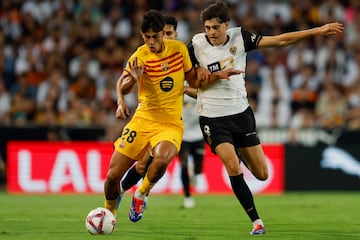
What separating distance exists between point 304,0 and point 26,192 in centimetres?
926

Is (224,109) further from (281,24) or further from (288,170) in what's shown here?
(281,24)

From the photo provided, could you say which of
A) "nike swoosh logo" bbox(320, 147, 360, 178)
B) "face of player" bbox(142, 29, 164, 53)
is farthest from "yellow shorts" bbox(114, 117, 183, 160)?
"nike swoosh logo" bbox(320, 147, 360, 178)

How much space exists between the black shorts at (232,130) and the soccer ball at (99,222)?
1.54m

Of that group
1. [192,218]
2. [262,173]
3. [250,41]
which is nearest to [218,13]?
[250,41]

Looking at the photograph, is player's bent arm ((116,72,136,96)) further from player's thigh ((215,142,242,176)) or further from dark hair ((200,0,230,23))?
player's thigh ((215,142,242,176))

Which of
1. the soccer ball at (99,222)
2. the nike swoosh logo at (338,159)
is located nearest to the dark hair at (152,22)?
the soccer ball at (99,222)

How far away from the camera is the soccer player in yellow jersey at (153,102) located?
10430 mm

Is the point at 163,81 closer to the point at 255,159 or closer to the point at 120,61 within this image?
the point at 255,159

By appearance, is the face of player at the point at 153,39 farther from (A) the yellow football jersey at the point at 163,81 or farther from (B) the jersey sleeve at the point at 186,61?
(B) the jersey sleeve at the point at 186,61

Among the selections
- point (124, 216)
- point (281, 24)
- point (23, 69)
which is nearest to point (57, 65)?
point (23, 69)

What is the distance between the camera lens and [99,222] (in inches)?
402

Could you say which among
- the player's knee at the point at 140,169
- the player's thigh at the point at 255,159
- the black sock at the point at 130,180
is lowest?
the black sock at the point at 130,180

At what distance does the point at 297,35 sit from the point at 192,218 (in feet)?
11.4

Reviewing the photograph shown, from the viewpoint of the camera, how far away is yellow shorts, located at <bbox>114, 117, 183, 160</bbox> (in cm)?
1049
